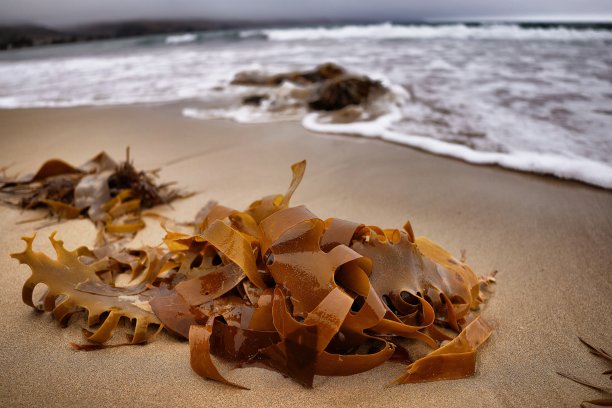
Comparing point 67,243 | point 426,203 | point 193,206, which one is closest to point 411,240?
point 426,203

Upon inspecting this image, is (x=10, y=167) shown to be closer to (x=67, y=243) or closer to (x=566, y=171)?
(x=67, y=243)

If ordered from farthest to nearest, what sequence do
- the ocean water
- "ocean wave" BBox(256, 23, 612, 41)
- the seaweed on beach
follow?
"ocean wave" BBox(256, 23, 612, 41)
the ocean water
the seaweed on beach

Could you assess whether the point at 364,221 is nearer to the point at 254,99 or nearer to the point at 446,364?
the point at 446,364

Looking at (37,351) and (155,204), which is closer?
(37,351)

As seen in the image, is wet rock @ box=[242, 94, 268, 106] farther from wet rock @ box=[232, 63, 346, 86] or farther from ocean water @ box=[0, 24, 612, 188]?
wet rock @ box=[232, 63, 346, 86]

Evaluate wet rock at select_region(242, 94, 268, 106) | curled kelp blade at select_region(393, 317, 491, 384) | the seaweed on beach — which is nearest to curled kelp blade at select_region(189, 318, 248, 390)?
curled kelp blade at select_region(393, 317, 491, 384)

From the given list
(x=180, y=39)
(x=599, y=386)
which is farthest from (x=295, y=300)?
(x=180, y=39)
